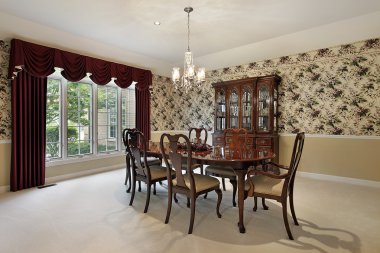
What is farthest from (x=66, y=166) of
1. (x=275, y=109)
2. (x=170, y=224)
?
(x=275, y=109)

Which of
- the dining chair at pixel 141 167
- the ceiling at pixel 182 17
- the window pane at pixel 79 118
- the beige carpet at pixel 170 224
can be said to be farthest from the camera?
the window pane at pixel 79 118

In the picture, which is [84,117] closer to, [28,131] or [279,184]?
[28,131]

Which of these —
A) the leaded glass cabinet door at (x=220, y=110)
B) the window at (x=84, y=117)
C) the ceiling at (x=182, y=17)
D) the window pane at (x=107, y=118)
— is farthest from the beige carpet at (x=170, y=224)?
the ceiling at (x=182, y=17)

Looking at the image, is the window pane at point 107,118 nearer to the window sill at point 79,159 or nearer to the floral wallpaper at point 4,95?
the window sill at point 79,159

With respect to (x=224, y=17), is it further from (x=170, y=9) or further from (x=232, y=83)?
(x=232, y=83)

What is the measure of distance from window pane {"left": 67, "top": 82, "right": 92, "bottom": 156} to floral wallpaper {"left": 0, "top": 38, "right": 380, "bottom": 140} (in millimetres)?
1031

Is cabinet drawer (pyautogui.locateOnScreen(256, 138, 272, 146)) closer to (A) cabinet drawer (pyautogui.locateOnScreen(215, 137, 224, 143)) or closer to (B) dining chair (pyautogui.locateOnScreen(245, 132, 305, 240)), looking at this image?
(A) cabinet drawer (pyautogui.locateOnScreen(215, 137, 224, 143))

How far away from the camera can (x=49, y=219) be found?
8.21ft

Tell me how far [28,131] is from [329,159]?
529cm

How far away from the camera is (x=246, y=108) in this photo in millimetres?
4867

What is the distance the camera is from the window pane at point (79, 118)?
14.5ft

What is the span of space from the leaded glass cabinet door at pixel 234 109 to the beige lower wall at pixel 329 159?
102 cm

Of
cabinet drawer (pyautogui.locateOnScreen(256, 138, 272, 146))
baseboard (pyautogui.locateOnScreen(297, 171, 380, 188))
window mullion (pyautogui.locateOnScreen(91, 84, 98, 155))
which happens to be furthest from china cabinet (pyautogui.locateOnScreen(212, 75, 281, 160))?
window mullion (pyautogui.locateOnScreen(91, 84, 98, 155))

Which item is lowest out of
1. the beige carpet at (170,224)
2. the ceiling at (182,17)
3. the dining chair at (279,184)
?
the beige carpet at (170,224)
